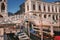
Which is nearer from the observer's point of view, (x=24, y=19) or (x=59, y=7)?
(x=24, y=19)

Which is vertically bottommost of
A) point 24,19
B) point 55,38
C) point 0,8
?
point 55,38

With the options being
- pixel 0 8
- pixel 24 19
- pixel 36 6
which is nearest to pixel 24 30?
pixel 24 19

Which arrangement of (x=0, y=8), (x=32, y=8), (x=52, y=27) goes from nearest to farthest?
(x=52, y=27) < (x=0, y=8) < (x=32, y=8)

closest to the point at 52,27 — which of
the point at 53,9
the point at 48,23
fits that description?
the point at 48,23

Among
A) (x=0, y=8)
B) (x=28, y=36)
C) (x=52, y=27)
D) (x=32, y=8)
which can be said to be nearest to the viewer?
(x=28, y=36)

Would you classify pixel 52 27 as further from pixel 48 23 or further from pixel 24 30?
pixel 24 30

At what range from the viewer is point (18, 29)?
14.6 metres

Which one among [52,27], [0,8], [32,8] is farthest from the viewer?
[32,8]

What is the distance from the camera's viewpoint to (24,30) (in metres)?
14.5

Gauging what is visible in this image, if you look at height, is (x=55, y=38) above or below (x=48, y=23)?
below

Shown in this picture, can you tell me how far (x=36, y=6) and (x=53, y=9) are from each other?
5.93 m

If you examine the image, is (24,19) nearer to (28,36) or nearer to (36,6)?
(28,36)

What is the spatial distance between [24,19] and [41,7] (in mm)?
17921

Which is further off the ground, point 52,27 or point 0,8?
point 0,8
